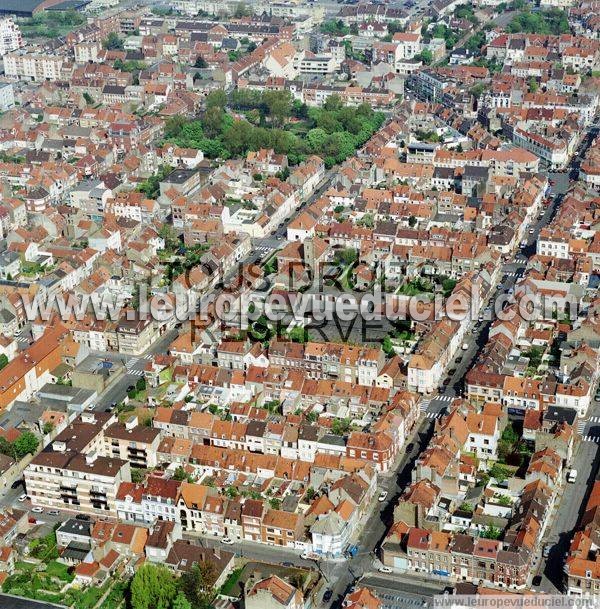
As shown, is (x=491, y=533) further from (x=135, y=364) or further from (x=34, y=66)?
(x=34, y=66)

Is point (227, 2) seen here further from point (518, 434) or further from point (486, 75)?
point (518, 434)

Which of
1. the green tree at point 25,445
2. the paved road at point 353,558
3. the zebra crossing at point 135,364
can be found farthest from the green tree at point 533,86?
the green tree at point 25,445

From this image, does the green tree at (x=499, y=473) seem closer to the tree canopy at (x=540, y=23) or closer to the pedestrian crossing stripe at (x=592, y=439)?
the pedestrian crossing stripe at (x=592, y=439)

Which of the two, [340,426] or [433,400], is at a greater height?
[340,426]

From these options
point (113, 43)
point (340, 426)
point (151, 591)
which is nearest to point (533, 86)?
point (113, 43)

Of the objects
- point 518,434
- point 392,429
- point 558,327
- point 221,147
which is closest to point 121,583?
point 392,429
